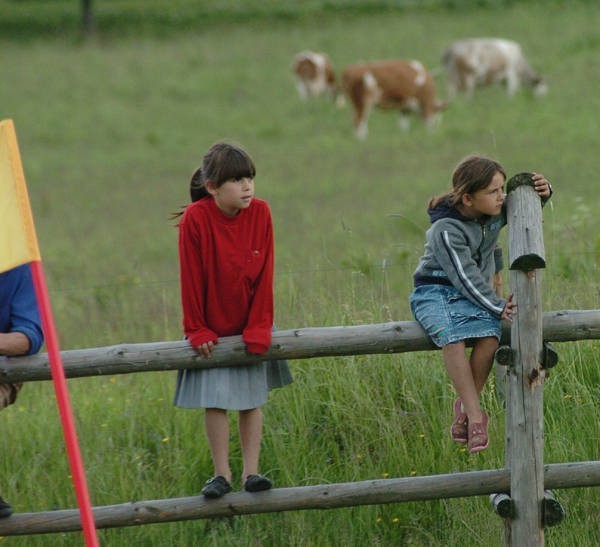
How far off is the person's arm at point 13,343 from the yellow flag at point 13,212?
610mm

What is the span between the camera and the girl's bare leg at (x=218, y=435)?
16.5 ft

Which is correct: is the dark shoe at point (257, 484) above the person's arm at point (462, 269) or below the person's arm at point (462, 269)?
below

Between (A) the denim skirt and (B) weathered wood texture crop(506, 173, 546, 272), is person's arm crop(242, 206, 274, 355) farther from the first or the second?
(B) weathered wood texture crop(506, 173, 546, 272)

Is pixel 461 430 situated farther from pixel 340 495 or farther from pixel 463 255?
pixel 463 255

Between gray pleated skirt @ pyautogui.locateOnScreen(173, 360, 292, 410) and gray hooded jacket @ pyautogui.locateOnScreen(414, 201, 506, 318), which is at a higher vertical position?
gray hooded jacket @ pyautogui.locateOnScreen(414, 201, 506, 318)

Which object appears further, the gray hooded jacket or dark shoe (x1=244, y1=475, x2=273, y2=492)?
dark shoe (x1=244, y1=475, x2=273, y2=492)

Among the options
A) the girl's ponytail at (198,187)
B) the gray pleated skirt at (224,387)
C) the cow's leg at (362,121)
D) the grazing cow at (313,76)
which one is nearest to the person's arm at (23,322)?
the gray pleated skirt at (224,387)

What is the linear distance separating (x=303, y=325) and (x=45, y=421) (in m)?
1.40

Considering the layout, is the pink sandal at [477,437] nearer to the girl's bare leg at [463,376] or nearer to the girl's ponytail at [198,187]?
the girl's bare leg at [463,376]

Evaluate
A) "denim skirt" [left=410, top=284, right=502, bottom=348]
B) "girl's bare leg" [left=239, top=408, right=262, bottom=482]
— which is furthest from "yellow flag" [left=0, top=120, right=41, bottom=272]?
"denim skirt" [left=410, top=284, right=502, bottom=348]

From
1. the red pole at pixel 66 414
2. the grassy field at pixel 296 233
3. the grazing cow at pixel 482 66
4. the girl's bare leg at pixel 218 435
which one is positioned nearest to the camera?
the red pole at pixel 66 414

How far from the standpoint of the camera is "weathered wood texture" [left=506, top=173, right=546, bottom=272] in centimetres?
471

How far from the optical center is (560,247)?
26.3 feet

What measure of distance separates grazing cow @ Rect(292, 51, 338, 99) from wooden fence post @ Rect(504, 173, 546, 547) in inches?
884
